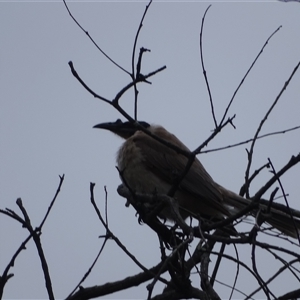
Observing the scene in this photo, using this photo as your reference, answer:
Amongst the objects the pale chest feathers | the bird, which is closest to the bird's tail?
the bird

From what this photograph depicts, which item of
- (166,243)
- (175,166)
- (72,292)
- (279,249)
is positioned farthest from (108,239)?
(175,166)

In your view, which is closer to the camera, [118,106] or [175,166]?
[118,106]

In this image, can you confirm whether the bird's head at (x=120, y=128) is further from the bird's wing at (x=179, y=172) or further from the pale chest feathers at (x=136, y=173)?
the pale chest feathers at (x=136, y=173)

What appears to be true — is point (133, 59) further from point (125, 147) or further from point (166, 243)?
point (125, 147)

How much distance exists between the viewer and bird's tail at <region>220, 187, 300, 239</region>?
4047 millimetres

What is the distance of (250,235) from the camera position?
296 cm

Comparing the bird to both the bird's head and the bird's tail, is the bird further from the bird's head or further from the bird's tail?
the bird's head

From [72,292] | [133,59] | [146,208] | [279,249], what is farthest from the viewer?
[146,208]

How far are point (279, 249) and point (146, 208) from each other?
1755mm

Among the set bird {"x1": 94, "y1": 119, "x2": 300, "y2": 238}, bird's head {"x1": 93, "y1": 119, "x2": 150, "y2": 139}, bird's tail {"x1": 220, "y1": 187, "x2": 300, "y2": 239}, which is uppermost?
bird's head {"x1": 93, "y1": 119, "x2": 150, "y2": 139}

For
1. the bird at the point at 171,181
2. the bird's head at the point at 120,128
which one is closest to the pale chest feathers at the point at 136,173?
the bird at the point at 171,181

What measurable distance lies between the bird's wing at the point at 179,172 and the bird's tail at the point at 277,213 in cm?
9

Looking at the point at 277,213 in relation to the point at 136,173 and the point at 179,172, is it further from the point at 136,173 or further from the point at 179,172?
the point at 136,173

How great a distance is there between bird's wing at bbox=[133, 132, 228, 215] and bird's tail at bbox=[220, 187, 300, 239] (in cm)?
9
